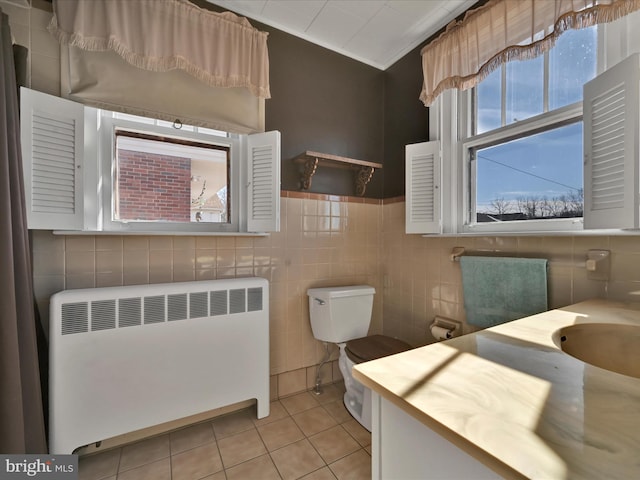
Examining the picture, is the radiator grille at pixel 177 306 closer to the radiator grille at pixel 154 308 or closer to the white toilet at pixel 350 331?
the radiator grille at pixel 154 308

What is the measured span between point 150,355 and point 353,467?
3.71 ft

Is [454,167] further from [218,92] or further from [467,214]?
[218,92]

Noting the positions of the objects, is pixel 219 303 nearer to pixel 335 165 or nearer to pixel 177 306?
pixel 177 306

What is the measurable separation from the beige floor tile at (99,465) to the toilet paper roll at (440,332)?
6.00ft

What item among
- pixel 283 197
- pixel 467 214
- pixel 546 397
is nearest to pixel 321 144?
pixel 283 197

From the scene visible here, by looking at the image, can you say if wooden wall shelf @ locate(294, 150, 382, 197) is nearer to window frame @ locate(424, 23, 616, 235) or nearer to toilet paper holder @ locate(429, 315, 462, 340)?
window frame @ locate(424, 23, 616, 235)

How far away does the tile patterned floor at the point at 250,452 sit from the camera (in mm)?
1299

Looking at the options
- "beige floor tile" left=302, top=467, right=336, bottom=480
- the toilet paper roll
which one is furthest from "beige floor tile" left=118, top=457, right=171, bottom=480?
the toilet paper roll

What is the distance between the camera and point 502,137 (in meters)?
1.64

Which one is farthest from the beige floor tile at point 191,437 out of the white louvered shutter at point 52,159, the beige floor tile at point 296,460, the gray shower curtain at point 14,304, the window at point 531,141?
the window at point 531,141

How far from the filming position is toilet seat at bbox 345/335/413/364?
1592mm

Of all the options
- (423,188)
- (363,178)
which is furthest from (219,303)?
(423,188)

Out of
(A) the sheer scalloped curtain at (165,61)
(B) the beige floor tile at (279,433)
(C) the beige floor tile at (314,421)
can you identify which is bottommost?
(C) the beige floor tile at (314,421)

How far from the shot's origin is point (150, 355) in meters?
1.39
